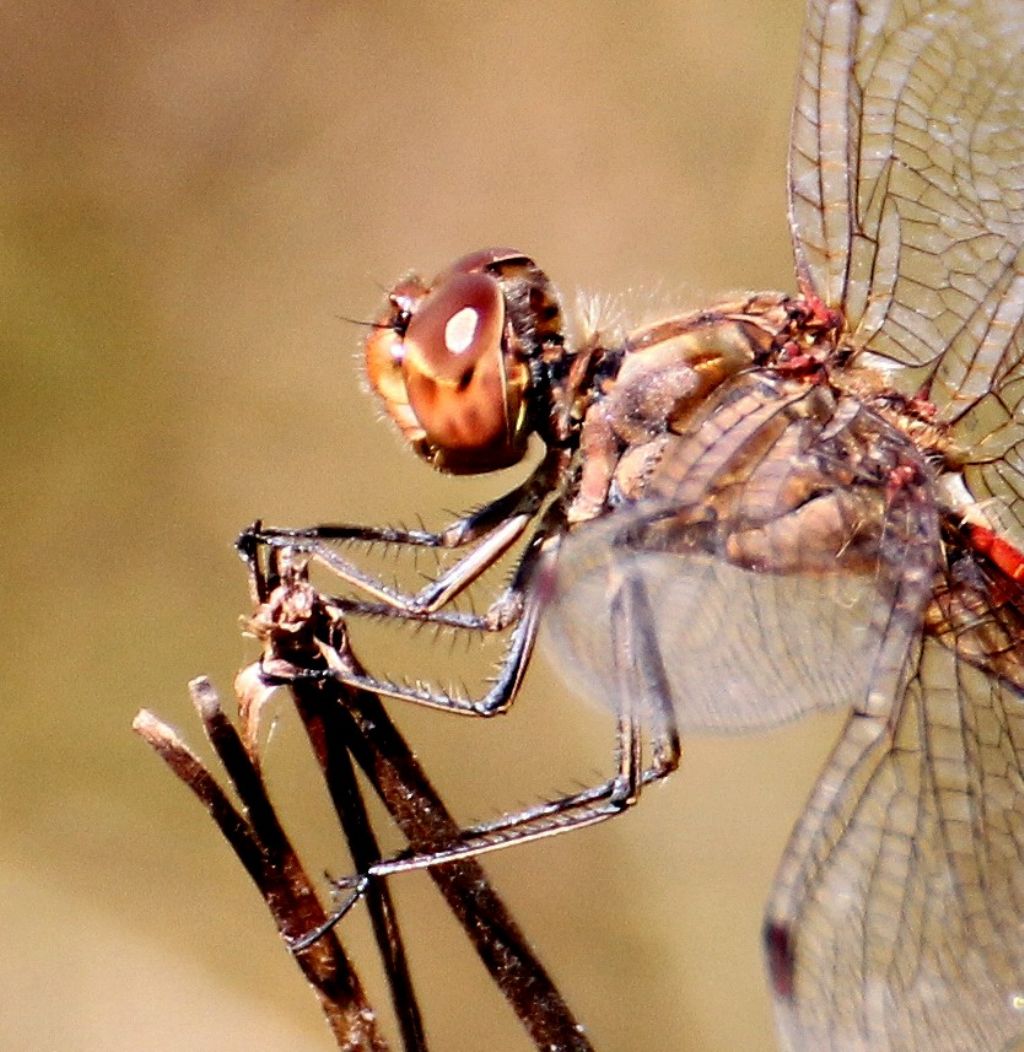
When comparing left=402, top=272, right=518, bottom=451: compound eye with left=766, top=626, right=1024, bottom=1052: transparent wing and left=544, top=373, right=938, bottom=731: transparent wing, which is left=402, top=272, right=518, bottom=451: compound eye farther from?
left=766, top=626, right=1024, bottom=1052: transparent wing

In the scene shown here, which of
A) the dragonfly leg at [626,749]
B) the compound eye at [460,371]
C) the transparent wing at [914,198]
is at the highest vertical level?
the transparent wing at [914,198]

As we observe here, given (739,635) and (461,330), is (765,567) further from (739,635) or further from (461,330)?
(461,330)

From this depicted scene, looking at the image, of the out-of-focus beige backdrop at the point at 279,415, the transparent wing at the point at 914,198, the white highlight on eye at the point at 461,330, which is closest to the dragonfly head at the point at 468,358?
the white highlight on eye at the point at 461,330

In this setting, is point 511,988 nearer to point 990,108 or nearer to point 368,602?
point 368,602

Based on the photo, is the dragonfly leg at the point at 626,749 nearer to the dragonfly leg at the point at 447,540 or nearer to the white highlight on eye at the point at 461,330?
the dragonfly leg at the point at 447,540

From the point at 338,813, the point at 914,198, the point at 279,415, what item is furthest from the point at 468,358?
the point at 279,415

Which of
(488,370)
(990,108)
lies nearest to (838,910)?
(488,370)
